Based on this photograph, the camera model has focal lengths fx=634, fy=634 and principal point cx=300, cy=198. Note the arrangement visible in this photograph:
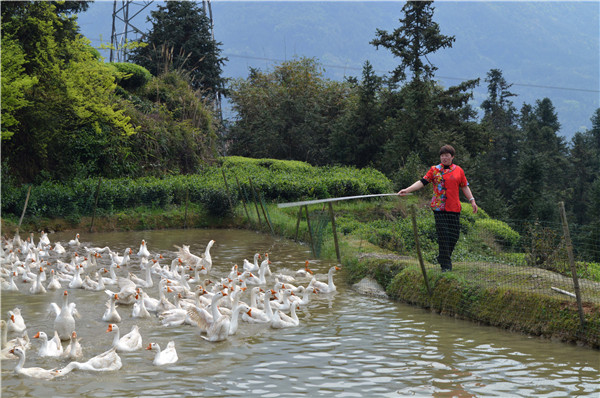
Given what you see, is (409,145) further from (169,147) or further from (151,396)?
(151,396)

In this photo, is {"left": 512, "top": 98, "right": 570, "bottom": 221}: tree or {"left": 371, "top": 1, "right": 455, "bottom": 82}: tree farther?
{"left": 512, "top": 98, "right": 570, "bottom": 221}: tree

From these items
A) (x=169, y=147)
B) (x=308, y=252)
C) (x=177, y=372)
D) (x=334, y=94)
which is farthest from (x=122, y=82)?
(x=177, y=372)

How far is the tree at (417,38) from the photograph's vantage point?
108 ft

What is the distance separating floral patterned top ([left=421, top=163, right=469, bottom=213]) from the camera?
428 inches

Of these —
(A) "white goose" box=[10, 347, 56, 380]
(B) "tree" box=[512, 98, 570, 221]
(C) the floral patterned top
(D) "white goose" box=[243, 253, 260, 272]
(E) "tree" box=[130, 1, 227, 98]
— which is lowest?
(A) "white goose" box=[10, 347, 56, 380]

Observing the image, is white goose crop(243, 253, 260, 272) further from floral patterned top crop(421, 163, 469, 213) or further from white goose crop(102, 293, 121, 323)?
floral patterned top crop(421, 163, 469, 213)

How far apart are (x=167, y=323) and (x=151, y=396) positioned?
11.2ft

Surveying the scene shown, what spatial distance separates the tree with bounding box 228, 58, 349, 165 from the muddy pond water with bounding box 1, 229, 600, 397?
27878mm

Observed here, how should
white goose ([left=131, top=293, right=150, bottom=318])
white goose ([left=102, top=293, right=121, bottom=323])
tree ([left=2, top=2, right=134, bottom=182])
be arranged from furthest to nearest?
tree ([left=2, top=2, right=134, bottom=182]) → white goose ([left=131, top=293, right=150, bottom=318]) → white goose ([left=102, top=293, right=121, bottom=323])

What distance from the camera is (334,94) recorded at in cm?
4209

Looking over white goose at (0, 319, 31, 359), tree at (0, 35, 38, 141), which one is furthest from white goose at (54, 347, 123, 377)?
tree at (0, 35, 38, 141)

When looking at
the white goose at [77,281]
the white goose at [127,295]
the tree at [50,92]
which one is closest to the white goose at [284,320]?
the white goose at [127,295]

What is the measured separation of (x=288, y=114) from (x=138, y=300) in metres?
30.8

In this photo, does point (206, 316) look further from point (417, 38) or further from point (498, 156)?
point (498, 156)
